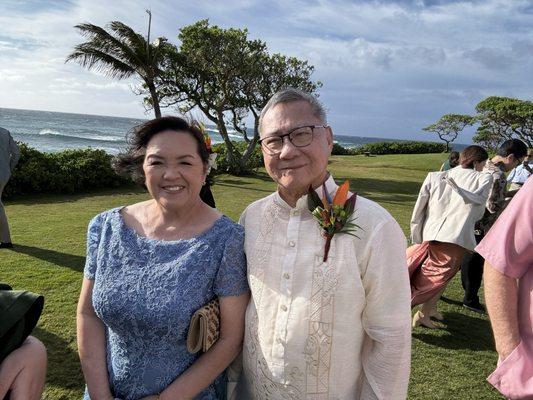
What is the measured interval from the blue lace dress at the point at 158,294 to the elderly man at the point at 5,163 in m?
6.21

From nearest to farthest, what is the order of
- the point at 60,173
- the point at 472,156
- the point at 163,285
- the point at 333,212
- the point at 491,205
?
the point at 333,212
the point at 163,285
the point at 472,156
the point at 491,205
the point at 60,173

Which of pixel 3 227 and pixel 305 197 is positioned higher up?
pixel 305 197

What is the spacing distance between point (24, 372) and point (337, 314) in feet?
5.44

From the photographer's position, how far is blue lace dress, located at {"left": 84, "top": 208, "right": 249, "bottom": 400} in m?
2.08

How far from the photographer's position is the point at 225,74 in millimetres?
17938

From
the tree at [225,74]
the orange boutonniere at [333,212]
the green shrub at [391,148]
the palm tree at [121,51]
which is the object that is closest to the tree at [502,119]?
the green shrub at [391,148]

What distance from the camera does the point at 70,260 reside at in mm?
6988

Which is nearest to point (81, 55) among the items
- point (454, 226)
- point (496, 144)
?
point (454, 226)

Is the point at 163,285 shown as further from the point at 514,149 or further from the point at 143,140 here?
the point at 514,149

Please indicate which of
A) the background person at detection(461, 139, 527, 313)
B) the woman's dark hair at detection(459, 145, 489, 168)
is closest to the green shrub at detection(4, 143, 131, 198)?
the woman's dark hair at detection(459, 145, 489, 168)

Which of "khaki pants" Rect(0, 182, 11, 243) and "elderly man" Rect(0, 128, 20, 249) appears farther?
"khaki pants" Rect(0, 182, 11, 243)

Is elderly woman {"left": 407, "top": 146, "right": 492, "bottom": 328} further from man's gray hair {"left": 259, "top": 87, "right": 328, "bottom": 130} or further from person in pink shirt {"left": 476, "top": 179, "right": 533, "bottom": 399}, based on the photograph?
man's gray hair {"left": 259, "top": 87, "right": 328, "bottom": 130}

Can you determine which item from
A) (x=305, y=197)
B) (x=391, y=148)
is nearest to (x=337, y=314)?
(x=305, y=197)

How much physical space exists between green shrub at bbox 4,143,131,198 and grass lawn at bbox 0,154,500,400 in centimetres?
80
